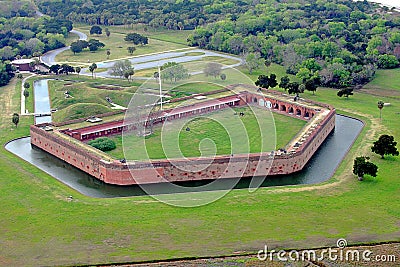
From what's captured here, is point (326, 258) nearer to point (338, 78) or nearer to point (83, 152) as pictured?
point (83, 152)

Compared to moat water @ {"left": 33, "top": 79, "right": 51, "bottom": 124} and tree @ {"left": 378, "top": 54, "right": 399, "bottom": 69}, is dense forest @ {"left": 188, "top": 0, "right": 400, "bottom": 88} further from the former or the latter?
moat water @ {"left": 33, "top": 79, "right": 51, "bottom": 124}

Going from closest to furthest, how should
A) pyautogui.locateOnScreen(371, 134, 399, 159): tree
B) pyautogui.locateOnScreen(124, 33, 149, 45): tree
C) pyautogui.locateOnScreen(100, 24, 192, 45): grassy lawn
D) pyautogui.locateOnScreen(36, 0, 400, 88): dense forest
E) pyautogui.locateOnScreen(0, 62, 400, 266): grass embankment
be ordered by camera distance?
pyautogui.locateOnScreen(0, 62, 400, 266): grass embankment → pyautogui.locateOnScreen(371, 134, 399, 159): tree → pyautogui.locateOnScreen(36, 0, 400, 88): dense forest → pyautogui.locateOnScreen(124, 33, 149, 45): tree → pyautogui.locateOnScreen(100, 24, 192, 45): grassy lawn

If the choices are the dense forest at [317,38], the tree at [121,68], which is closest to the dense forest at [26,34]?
the tree at [121,68]

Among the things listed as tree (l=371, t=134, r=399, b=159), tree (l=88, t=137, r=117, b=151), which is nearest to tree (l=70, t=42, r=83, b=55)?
tree (l=88, t=137, r=117, b=151)

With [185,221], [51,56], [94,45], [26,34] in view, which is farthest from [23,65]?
[185,221]

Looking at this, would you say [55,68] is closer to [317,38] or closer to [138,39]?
[138,39]

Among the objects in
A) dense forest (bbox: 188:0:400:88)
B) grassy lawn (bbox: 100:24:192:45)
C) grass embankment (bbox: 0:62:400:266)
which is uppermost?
dense forest (bbox: 188:0:400:88)
